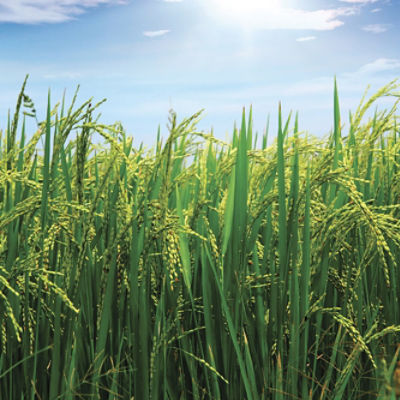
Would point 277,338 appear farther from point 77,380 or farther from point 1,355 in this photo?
point 1,355

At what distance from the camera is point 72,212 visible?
52.6 inches

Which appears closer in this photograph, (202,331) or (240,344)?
(240,344)

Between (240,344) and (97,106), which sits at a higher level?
(97,106)

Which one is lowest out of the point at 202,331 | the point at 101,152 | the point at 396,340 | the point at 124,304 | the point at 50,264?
the point at 396,340

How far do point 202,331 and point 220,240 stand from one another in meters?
0.28

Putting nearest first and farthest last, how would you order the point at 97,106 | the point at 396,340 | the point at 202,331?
1. the point at 97,106
2. the point at 202,331
3. the point at 396,340

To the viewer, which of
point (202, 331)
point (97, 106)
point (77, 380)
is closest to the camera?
point (97, 106)

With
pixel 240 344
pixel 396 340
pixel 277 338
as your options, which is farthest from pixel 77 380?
pixel 396 340

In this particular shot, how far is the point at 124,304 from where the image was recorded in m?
1.46

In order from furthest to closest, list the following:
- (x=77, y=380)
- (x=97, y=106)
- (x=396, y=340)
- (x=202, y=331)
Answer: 1. (x=396, y=340)
2. (x=202, y=331)
3. (x=77, y=380)
4. (x=97, y=106)

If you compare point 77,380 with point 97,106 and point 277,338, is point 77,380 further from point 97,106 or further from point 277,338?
point 97,106

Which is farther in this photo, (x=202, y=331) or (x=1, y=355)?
(x=202, y=331)

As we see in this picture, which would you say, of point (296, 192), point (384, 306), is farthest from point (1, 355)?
point (384, 306)

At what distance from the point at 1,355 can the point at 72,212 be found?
45 cm
